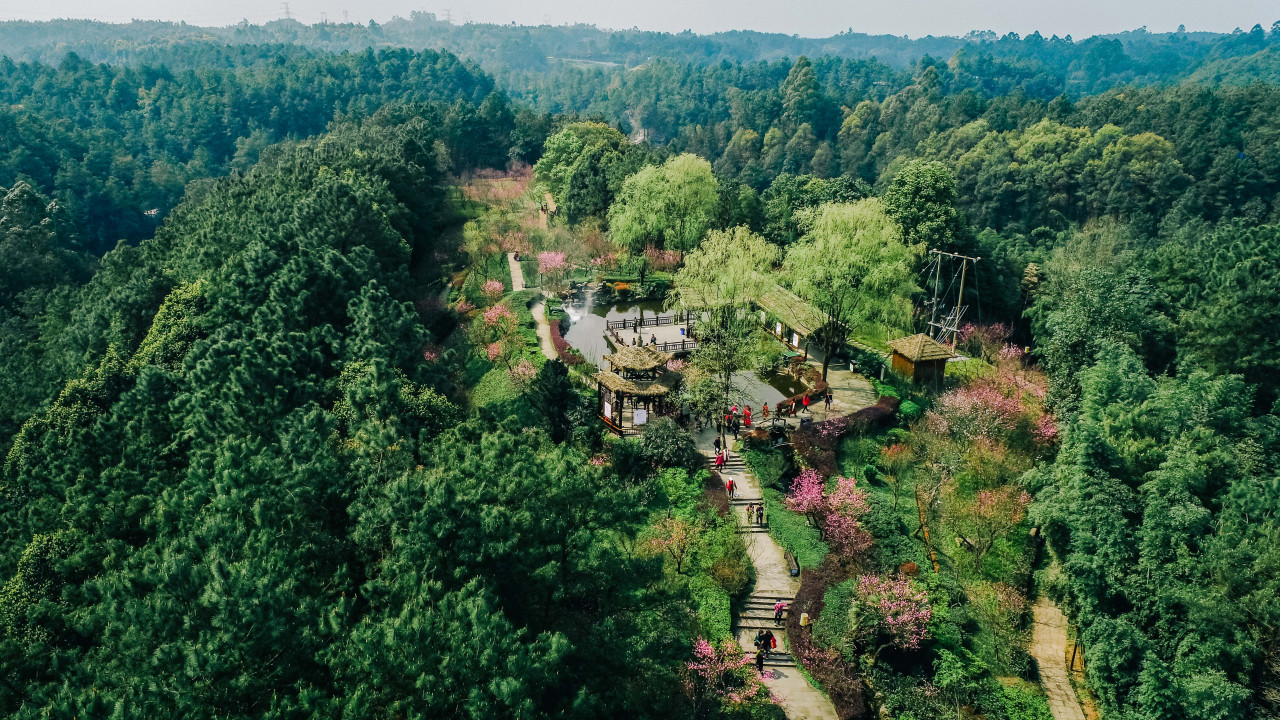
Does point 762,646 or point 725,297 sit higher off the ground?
point 725,297

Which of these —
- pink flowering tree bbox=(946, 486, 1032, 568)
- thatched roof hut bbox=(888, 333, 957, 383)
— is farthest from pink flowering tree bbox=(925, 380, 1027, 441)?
thatched roof hut bbox=(888, 333, 957, 383)

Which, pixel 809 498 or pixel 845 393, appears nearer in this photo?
pixel 809 498

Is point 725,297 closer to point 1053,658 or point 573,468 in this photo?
point 573,468

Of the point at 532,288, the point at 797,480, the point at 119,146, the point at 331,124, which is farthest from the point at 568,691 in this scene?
the point at 119,146

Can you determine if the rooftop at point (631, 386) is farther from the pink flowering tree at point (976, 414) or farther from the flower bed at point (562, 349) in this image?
the pink flowering tree at point (976, 414)

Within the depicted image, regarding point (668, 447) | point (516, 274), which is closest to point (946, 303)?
point (668, 447)

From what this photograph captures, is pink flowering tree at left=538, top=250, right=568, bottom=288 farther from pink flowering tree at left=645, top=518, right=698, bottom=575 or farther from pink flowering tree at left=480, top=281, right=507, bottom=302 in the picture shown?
pink flowering tree at left=645, top=518, right=698, bottom=575

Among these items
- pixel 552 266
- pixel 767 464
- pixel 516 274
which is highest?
pixel 552 266
